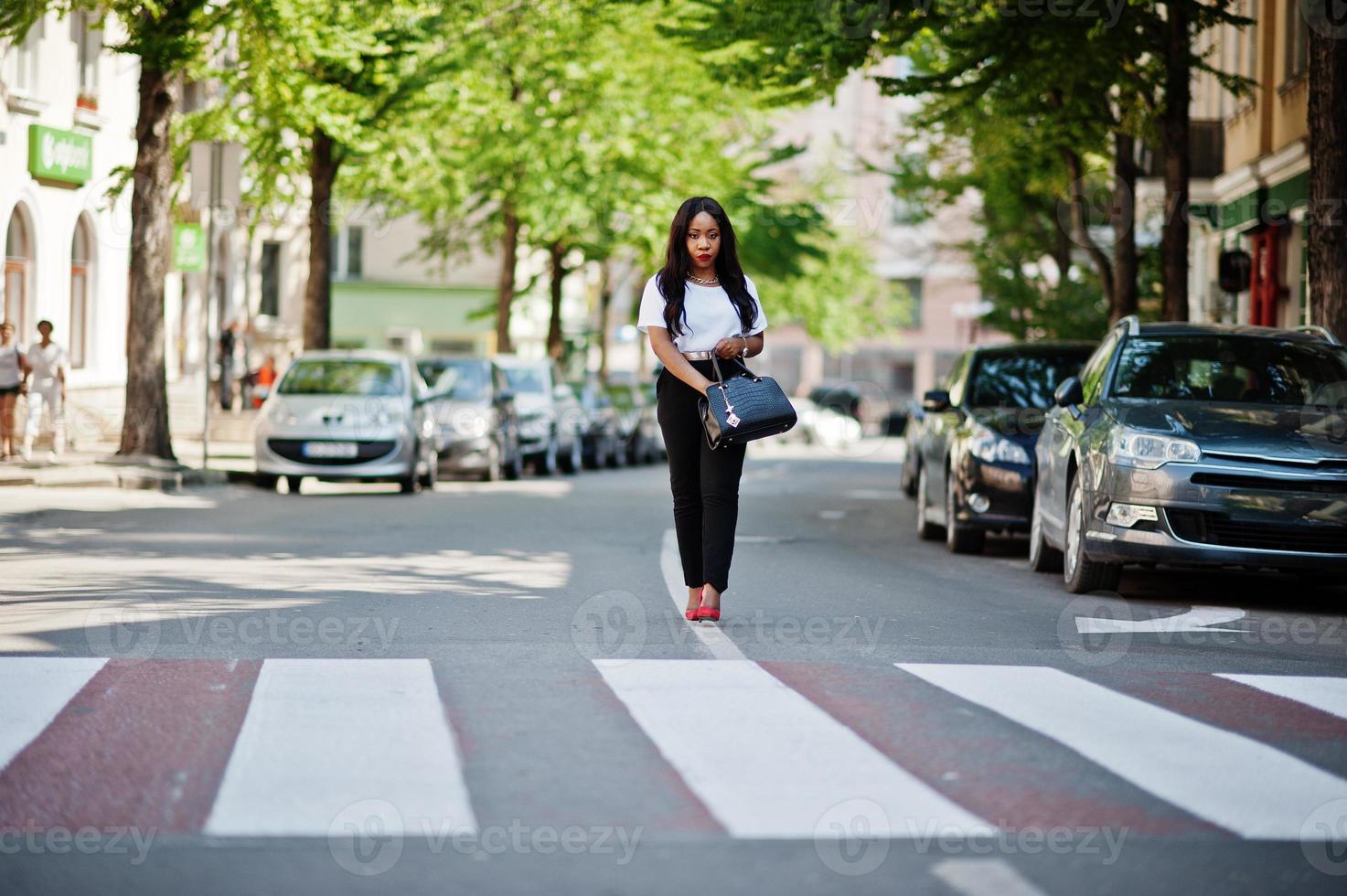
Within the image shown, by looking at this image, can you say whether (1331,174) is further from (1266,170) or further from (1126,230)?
(1266,170)

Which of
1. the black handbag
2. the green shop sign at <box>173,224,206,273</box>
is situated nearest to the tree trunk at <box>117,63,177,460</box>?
the green shop sign at <box>173,224,206,273</box>

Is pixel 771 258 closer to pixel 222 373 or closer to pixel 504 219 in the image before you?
pixel 504 219

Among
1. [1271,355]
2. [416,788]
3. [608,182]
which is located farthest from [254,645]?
[608,182]

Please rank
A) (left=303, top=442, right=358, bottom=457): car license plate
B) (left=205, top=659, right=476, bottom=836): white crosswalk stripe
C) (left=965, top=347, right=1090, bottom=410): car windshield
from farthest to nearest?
(left=303, top=442, right=358, bottom=457): car license plate → (left=965, top=347, right=1090, bottom=410): car windshield → (left=205, top=659, right=476, bottom=836): white crosswalk stripe

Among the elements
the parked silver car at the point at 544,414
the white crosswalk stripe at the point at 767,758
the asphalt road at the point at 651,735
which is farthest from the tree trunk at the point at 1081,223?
the white crosswalk stripe at the point at 767,758

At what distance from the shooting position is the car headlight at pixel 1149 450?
1105cm

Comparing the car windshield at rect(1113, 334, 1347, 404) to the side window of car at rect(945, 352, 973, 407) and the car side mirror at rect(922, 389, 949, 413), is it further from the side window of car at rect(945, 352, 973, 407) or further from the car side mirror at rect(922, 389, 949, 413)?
the side window of car at rect(945, 352, 973, 407)

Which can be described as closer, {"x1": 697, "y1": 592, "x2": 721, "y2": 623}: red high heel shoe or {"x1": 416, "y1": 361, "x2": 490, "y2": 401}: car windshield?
{"x1": 697, "y1": 592, "x2": 721, "y2": 623}: red high heel shoe

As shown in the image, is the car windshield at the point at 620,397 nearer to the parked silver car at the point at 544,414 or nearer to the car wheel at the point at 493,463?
the parked silver car at the point at 544,414

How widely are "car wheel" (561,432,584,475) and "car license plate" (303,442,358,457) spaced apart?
339 inches

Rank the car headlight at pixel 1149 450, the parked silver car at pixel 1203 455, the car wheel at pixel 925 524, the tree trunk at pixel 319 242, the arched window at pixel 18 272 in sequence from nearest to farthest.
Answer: the parked silver car at pixel 1203 455
the car headlight at pixel 1149 450
the car wheel at pixel 925 524
the tree trunk at pixel 319 242
the arched window at pixel 18 272

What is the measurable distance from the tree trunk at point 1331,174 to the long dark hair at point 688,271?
8.09m

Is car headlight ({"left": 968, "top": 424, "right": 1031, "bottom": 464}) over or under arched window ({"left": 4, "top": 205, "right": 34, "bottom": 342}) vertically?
under

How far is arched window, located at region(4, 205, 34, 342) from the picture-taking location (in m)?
30.4
